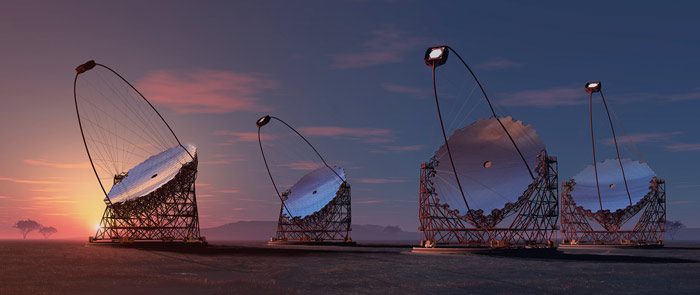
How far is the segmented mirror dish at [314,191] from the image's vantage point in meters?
103

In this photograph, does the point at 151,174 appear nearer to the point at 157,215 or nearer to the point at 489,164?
the point at 157,215

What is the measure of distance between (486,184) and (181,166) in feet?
125

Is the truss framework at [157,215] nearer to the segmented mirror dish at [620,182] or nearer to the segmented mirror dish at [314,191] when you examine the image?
the segmented mirror dish at [314,191]

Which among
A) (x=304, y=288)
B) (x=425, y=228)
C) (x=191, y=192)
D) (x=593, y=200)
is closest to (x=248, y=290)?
(x=304, y=288)

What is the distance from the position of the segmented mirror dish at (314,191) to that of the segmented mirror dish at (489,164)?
40.6 m

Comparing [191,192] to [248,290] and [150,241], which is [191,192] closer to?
[150,241]

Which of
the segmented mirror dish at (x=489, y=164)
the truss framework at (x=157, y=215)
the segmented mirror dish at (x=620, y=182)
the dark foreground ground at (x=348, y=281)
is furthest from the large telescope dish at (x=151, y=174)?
the segmented mirror dish at (x=620, y=182)

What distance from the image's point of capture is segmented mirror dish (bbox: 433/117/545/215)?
61.8m

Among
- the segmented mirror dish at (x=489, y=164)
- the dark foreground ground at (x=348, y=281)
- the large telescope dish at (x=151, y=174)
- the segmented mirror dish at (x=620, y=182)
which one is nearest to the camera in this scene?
the dark foreground ground at (x=348, y=281)

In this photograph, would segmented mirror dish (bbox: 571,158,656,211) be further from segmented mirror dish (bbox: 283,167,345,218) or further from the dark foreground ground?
the dark foreground ground

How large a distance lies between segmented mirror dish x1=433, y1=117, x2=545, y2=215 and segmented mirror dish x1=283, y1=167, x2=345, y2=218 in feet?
133

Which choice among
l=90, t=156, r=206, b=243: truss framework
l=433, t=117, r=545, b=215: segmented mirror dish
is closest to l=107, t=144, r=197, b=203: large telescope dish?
l=90, t=156, r=206, b=243: truss framework

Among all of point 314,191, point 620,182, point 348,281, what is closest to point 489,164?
point 348,281

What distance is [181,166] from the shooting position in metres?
79.6
